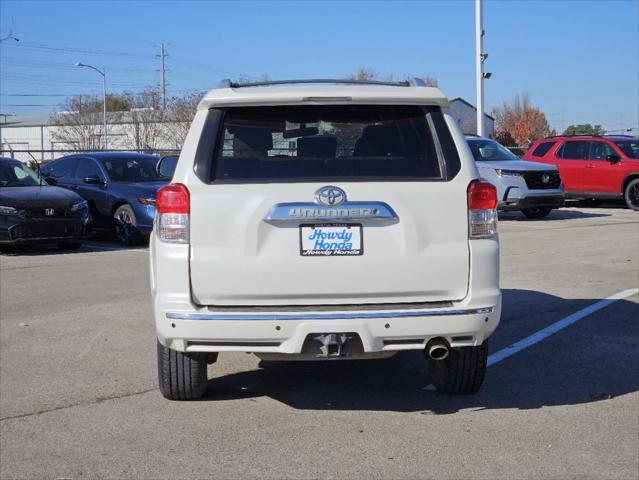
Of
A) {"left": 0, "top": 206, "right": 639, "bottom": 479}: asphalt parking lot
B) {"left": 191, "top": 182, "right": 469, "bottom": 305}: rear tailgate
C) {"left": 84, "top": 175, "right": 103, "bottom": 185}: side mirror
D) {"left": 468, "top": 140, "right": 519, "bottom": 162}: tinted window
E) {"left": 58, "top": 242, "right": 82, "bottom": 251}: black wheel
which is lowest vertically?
{"left": 0, "top": 206, "right": 639, "bottom": 479}: asphalt parking lot

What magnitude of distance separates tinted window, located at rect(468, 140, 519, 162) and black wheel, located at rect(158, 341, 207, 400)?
53.3 feet

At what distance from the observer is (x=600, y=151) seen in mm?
23172

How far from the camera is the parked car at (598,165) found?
74.5ft

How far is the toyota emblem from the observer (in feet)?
15.6

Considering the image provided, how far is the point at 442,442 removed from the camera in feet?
16.0

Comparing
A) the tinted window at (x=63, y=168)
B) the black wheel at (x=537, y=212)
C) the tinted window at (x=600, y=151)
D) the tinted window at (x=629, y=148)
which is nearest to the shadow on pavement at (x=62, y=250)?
the tinted window at (x=63, y=168)

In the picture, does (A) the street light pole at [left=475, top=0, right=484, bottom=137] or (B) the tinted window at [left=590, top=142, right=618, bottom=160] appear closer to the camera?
(B) the tinted window at [left=590, top=142, right=618, bottom=160]

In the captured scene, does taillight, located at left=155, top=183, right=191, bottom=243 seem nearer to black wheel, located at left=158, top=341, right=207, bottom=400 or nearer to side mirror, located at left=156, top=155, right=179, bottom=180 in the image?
black wheel, located at left=158, top=341, right=207, bottom=400

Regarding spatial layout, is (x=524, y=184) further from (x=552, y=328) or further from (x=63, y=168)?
(x=552, y=328)

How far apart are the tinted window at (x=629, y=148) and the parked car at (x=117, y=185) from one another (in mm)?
12611

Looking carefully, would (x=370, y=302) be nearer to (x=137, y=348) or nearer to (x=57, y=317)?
(x=137, y=348)

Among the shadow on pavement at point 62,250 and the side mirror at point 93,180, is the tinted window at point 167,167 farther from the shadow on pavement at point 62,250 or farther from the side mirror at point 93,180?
the side mirror at point 93,180

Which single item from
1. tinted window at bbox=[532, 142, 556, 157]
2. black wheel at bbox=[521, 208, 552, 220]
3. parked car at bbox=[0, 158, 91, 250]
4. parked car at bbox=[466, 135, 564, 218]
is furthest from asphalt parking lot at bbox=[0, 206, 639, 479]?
tinted window at bbox=[532, 142, 556, 157]

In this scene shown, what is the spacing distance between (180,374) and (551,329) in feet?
12.2
